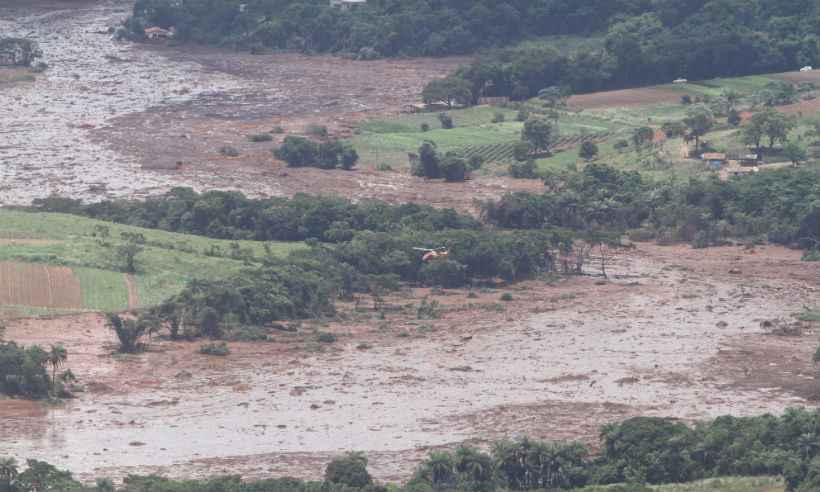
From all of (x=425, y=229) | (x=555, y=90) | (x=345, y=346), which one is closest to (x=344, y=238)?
(x=425, y=229)

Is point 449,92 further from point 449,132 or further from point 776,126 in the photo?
point 776,126

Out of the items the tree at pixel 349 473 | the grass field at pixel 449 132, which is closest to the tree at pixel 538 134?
the grass field at pixel 449 132

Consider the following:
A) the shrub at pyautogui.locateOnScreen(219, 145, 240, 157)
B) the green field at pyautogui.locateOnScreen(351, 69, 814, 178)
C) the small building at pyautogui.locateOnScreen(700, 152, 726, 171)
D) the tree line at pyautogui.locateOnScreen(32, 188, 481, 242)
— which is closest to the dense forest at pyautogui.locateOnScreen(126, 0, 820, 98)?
the green field at pyautogui.locateOnScreen(351, 69, 814, 178)

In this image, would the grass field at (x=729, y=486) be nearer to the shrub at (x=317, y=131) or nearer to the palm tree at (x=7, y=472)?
the palm tree at (x=7, y=472)

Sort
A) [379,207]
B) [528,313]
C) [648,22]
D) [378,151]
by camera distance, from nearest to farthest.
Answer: [528,313] → [379,207] → [378,151] → [648,22]

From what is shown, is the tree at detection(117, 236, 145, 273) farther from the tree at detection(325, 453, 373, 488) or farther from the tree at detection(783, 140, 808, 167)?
the tree at detection(783, 140, 808, 167)

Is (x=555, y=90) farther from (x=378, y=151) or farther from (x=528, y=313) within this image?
(x=528, y=313)
